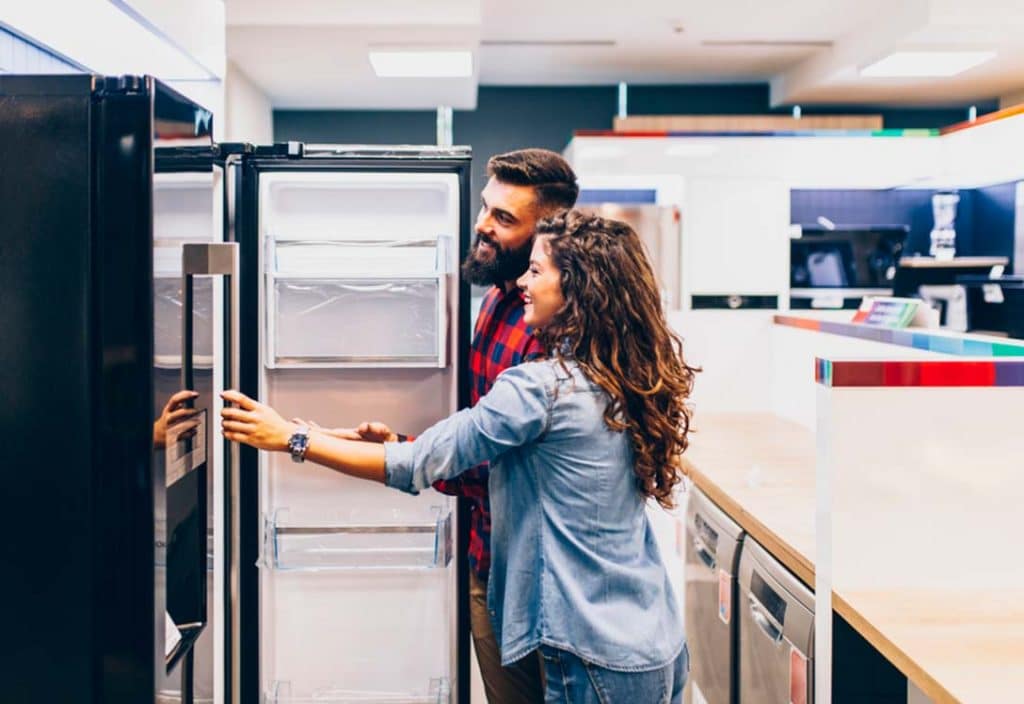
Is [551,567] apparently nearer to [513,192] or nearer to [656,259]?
[513,192]

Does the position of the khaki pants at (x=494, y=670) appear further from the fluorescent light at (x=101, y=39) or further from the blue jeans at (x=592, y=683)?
the fluorescent light at (x=101, y=39)

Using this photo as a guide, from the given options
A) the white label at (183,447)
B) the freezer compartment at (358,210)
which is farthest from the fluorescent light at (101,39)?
the white label at (183,447)

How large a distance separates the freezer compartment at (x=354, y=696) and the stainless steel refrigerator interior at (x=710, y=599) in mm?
808

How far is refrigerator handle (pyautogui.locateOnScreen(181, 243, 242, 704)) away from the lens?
1567mm

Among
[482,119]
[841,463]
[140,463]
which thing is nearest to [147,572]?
[140,463]

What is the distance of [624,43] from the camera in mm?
6727

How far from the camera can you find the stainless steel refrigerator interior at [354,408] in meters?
2.38

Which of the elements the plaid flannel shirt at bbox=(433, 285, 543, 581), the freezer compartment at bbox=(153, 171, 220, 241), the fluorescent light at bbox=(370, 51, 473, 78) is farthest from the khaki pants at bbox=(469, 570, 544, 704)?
the fluorescent light at bbox=(370, 51, 473, 78)

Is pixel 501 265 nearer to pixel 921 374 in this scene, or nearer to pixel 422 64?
pixel 921 374

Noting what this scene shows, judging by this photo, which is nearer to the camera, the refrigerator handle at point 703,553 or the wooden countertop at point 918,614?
the wooden countertop at point 918,614

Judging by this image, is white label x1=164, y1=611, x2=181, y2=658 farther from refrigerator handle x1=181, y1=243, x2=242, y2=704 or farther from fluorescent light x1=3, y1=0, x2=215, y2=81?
fluorescent light x1=3, y1=0, x2=215, y2=81

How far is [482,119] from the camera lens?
8.13 metres

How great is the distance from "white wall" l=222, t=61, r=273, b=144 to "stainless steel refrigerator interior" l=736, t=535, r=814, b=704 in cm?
423

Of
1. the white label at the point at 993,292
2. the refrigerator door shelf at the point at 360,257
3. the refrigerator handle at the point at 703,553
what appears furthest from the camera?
the white label at the point at 993,292
